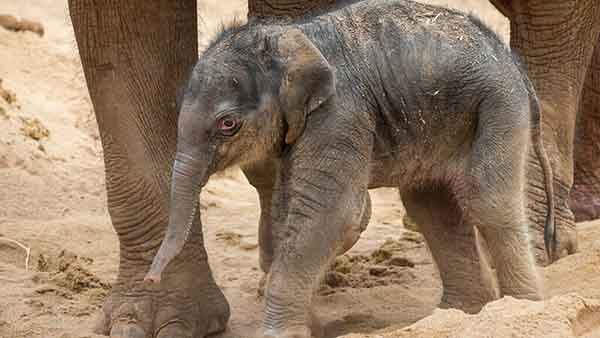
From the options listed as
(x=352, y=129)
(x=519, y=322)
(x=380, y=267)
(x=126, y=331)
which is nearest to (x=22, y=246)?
(x=126, y=331)

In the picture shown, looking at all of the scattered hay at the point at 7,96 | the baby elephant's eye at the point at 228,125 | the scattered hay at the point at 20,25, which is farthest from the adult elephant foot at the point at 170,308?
the scattered hay at the point at 20,25

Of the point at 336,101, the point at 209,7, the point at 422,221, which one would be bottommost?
the point at 422,221

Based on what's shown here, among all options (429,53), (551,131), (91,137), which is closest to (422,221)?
(429,53)

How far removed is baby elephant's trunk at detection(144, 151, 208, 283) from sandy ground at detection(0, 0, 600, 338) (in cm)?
24

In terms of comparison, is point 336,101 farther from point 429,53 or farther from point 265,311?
point 265,311

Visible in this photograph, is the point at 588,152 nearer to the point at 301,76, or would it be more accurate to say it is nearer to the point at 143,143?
the point at 143,143

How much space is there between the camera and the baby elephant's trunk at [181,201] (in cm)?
466

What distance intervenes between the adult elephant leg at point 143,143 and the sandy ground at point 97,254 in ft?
0.71

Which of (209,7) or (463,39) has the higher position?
(209,7)

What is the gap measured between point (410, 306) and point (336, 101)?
1447 millimetres

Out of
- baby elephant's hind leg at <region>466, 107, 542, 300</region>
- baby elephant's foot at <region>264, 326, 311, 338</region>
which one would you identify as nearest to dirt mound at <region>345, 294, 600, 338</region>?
baby elephant's foot at <region>264, 326, 311, 338</region>

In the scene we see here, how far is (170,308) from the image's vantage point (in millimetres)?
5633

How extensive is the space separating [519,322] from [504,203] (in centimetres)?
69

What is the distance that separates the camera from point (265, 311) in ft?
16.1
